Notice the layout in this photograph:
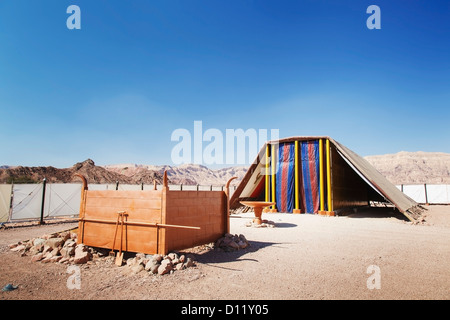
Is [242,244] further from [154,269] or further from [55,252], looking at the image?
[55,252]

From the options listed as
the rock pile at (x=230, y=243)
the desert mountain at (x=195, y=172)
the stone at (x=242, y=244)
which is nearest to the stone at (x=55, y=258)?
the rock pile at (x=230, y=243)

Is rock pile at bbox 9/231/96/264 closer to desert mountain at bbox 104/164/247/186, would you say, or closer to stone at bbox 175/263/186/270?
stone at bbox 175/263/186/270

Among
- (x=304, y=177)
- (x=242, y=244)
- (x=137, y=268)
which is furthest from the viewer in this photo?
(x=304, y=177)

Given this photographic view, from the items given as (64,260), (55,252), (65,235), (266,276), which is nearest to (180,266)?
(266,276)

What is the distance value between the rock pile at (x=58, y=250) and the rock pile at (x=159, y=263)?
4.86 feet

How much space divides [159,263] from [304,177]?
565 inches

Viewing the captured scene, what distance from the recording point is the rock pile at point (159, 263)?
524 centimetres

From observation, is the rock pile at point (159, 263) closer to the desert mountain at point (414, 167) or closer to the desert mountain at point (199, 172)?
the desert mountain at point (414, 167)

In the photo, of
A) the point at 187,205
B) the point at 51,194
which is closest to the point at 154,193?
the point at 187,205

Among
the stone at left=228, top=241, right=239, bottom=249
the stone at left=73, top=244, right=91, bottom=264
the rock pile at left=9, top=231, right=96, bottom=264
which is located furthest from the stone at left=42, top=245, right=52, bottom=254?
the stone at left=228, top=241, right=239, bottom=249

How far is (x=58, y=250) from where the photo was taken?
673cm
